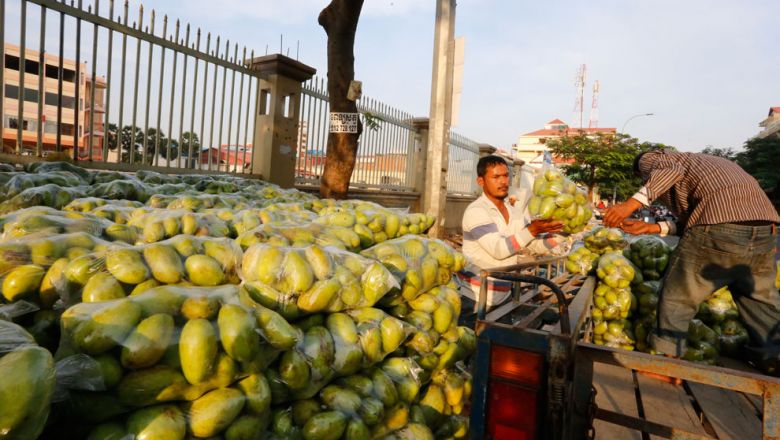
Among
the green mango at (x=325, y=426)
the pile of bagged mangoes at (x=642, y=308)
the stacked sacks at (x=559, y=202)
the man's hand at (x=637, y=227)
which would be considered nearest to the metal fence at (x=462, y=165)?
the pile of bagged mangoes at (x=642, y=308)

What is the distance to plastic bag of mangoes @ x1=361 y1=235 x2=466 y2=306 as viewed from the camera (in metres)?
1.88

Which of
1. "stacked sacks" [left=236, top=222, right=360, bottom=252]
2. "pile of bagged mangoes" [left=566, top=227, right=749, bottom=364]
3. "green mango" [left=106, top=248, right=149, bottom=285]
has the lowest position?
"pile of bagged mangoes" [left=566, top=227, right=749, bottom=364]

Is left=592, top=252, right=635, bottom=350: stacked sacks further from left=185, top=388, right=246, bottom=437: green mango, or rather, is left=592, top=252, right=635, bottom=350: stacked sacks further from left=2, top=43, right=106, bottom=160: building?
left=2, top=43, right=106, bottom=160: building

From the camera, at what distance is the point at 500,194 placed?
11.5 feet

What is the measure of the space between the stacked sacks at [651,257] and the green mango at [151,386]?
154 inches

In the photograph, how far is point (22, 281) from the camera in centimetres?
129

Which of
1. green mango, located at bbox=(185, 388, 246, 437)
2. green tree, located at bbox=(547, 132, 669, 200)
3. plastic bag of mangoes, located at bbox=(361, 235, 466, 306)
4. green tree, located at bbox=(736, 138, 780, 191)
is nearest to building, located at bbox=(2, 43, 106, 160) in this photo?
plastic bag of mangoes, located at bbox=(361, 235, 466, 306)

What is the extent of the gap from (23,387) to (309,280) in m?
0.79

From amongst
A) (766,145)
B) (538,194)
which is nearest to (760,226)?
(538,194)

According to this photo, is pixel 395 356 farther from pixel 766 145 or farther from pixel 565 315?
pixel 766 145

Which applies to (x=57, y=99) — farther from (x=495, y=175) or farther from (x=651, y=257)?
(x=651, y=257)

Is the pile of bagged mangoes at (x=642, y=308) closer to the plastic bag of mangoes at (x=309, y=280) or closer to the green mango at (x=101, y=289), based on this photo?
the plastic bag of mangoes at (x=309, y=280)

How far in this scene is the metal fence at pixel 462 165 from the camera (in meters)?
13.8

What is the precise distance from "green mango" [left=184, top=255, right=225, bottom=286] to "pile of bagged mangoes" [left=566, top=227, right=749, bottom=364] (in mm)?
3166
